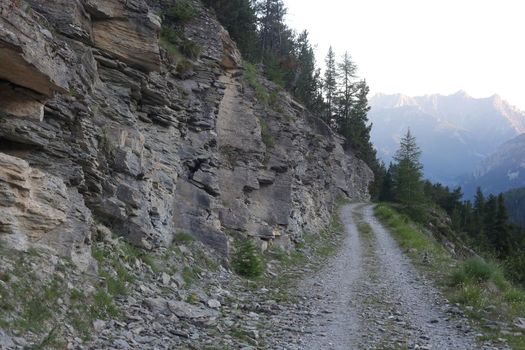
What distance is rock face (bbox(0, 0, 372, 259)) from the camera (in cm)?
913

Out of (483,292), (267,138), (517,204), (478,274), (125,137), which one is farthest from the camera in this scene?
(517,204)

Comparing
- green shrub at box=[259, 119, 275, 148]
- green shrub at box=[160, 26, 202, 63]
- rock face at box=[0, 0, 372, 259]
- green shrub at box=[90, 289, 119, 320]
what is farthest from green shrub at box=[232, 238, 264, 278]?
green shrub at box=[259, 119, 275, 148]

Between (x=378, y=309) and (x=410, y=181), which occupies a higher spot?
(x=410, y=181)

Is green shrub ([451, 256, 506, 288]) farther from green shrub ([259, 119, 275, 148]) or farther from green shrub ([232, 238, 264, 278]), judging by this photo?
green shrub ([259, 119, 275, 148])

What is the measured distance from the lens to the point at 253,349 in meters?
9.12

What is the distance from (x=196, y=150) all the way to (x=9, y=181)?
32.7 ft

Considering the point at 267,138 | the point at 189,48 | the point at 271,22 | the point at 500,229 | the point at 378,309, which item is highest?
the point at 271,22

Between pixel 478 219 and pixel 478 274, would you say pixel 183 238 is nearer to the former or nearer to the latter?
pixel 478 274

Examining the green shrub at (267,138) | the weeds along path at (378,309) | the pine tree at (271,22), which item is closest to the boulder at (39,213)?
the weeds along path at (378,309)

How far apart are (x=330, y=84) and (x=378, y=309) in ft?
216

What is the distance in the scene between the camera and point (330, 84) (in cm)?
7569

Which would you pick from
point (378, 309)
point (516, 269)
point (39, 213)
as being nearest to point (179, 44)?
point (39, 213)

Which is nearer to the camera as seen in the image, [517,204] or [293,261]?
[293,261]

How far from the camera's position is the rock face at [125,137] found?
30.0 ft
